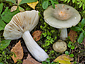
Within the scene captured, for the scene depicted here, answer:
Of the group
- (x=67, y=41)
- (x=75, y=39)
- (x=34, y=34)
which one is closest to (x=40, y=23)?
(x=34, y=34)

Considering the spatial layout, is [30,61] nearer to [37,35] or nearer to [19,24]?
[37,35]

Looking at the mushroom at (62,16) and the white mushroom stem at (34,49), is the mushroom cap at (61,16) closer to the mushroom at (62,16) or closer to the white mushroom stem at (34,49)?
the mushroom at (62,16)

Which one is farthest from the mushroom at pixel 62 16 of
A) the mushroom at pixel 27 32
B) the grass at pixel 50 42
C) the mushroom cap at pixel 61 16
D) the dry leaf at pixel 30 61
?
the dry leaf at pixel 30 61

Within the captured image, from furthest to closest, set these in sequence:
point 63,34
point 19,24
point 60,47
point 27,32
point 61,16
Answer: point 63,34, point 27,32, point 61,16, point 60,47, point 19,24

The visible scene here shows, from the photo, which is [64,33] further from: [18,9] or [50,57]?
[18,9]

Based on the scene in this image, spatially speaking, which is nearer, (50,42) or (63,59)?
(63,59)

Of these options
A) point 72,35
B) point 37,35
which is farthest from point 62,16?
point 37,35

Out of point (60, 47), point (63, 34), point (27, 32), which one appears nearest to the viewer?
point (60, 47)

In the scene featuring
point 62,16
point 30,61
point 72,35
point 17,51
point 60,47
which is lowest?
point 30,61
